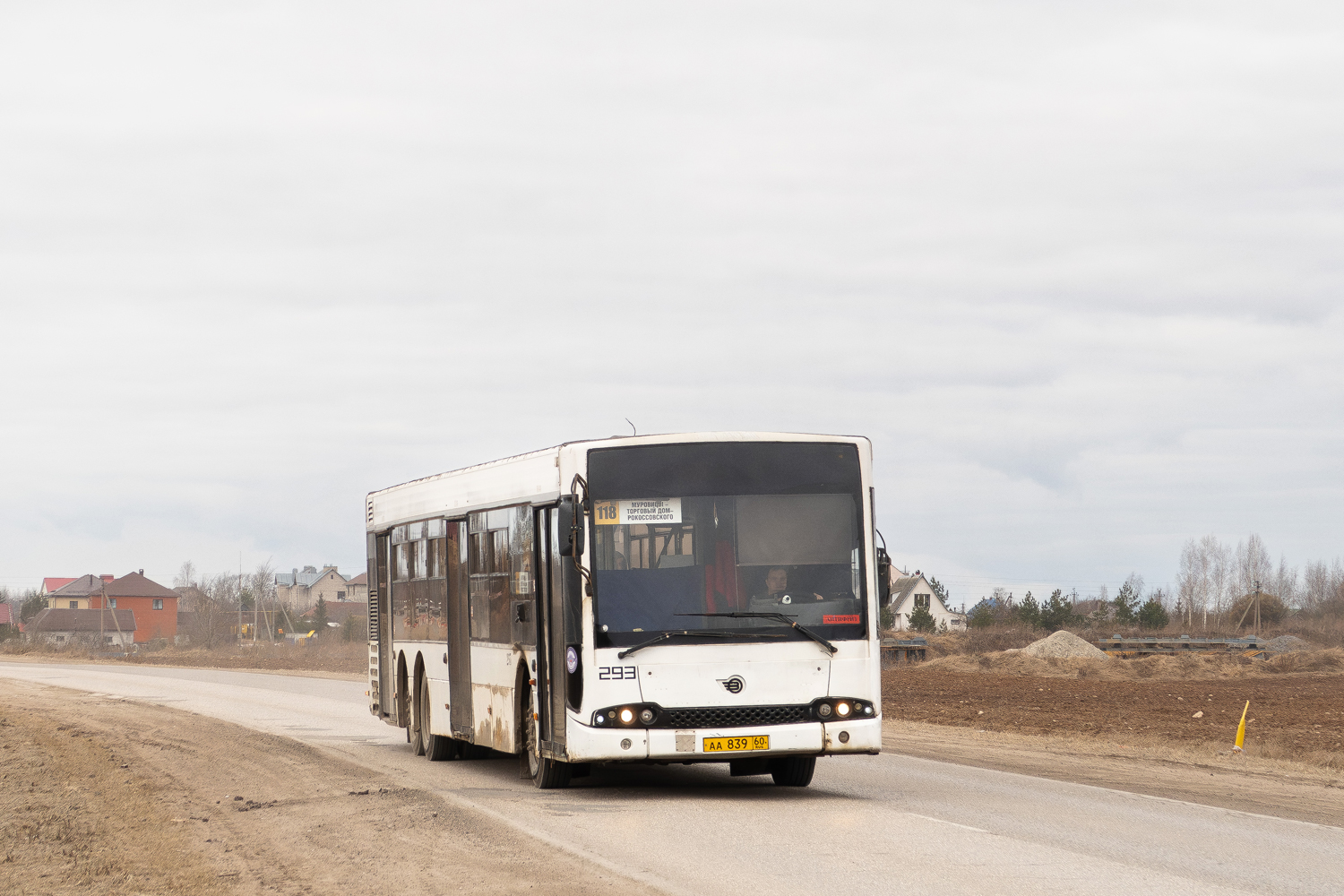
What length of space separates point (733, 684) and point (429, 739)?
6891 millimetres

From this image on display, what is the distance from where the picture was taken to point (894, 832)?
11.3 m

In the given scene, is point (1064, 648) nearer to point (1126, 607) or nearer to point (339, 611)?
point (1126, 607)

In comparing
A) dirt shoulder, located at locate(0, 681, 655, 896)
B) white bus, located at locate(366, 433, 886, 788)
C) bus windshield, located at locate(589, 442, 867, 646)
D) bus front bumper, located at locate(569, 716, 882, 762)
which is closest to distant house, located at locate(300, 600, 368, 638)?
dirt shoulder, located at locate(0, 681, 655, 896)

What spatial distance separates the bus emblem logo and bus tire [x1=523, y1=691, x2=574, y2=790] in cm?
204

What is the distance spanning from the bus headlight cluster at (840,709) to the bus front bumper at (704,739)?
1.9 inches

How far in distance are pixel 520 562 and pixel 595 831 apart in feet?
12.9

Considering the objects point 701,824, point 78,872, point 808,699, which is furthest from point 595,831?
point 78,872

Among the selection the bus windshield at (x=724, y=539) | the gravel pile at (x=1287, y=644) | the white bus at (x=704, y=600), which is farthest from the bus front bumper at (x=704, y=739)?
the gravel pile at (x=1287, y=644)

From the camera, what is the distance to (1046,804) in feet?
44.0

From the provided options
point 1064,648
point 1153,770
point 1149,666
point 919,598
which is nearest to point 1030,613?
point 1064,648

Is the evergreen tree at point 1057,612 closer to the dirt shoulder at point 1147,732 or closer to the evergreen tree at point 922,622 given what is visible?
the evergreen tree at point 922,622

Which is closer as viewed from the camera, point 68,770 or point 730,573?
point 730,573

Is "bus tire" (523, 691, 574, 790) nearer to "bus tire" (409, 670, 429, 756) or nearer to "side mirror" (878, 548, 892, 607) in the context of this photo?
"side mirror" (878, 548, 892, 607)

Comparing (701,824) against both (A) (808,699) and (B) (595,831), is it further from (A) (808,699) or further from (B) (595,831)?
(A) (808,699)
